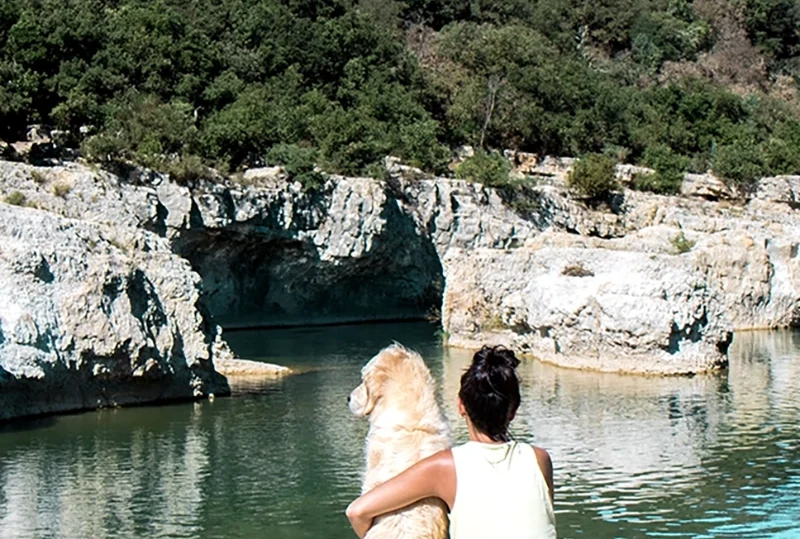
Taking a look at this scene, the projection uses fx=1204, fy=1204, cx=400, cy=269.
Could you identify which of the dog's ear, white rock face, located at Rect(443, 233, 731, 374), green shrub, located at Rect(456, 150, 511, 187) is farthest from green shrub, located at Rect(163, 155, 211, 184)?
the dog's ear

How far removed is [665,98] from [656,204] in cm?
1786

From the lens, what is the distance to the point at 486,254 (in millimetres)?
39438

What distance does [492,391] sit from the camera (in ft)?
14.9

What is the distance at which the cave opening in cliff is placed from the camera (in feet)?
153

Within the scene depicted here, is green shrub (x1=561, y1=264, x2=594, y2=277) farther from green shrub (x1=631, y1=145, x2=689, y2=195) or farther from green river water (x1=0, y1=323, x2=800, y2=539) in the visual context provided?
green shrub (x1=631, y1=145, x2=689, y2=195)

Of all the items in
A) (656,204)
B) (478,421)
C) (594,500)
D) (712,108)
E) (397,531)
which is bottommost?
(594,500)

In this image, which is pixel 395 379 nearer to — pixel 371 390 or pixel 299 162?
pixel 371 390

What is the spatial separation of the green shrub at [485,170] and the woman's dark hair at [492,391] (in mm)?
48536

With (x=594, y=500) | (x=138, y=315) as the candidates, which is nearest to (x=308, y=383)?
(x=138, y=315)

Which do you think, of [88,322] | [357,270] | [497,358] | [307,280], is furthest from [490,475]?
[357,270]

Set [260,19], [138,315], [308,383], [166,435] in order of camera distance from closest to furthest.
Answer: [166,435], [138,315], [308,383], [260,19]

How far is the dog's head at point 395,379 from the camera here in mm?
5027

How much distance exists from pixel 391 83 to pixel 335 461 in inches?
1740

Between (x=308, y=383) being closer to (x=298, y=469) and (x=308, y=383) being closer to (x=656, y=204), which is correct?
(x=298, y=469)
